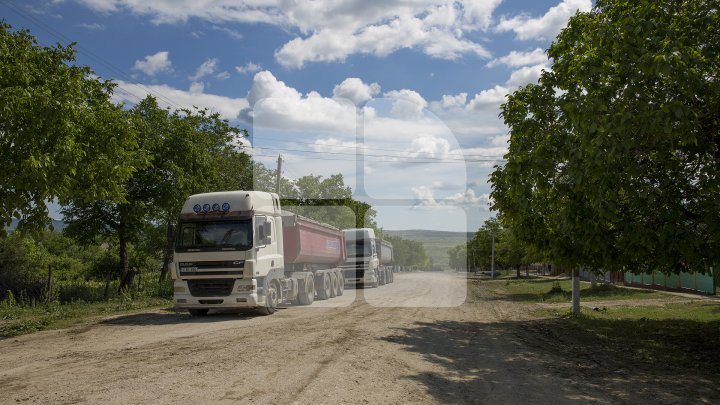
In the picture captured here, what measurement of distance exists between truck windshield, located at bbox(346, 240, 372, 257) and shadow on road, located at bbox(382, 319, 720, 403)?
56.6 feet

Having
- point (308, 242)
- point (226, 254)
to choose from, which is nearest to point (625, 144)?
point (226, 254)

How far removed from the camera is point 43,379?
7.92 meters

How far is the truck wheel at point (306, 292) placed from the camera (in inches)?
796

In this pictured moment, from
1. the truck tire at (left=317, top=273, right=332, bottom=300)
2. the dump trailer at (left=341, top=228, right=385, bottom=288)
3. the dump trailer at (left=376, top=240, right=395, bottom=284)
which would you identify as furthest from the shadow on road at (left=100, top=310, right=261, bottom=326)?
the dump trailer at (left=376, top=240, right=395, bottom=284)

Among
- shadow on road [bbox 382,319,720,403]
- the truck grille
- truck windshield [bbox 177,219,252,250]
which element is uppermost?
truck windshield [bbox 177,219,252,250]

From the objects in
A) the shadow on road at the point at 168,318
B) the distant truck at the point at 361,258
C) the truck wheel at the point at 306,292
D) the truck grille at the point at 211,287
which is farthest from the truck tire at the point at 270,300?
the distant truck at the point at 361,258

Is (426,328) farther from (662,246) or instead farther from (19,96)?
(19,96)

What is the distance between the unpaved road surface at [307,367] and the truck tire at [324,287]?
8164 millimetres

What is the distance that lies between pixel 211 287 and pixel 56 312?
5433mm

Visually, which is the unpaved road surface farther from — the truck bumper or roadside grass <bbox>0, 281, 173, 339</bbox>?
roadside grass <bbox>0, 281, 173, 339</bbox>

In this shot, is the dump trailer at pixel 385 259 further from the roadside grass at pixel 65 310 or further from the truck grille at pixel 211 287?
the truck grille at pixel 211 287

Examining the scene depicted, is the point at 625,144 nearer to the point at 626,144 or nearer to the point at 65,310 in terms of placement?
the point at 626,144

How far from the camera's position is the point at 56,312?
55.1 feet

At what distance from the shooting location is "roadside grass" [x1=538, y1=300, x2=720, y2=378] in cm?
1045
